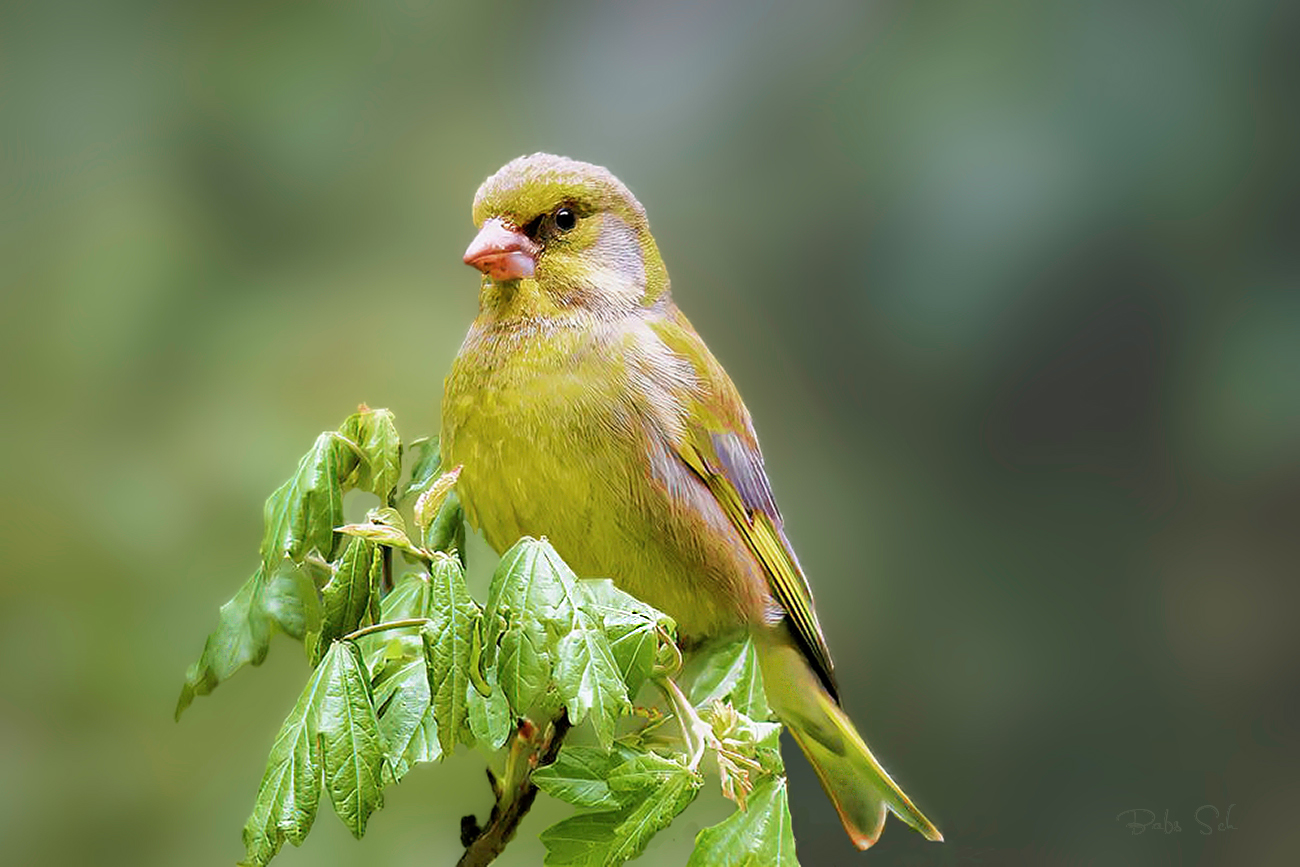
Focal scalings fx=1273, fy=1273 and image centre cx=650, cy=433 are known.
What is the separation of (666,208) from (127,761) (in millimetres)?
1133

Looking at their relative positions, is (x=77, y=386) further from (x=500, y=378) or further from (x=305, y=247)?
(x=500, y=378)

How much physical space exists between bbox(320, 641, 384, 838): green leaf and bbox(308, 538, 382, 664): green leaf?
0.19 ft

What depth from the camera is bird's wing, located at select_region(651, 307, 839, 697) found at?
114 cm

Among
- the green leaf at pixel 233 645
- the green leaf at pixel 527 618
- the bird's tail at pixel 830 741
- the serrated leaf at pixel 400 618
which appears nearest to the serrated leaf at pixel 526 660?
the green leaf at pixel 527 618

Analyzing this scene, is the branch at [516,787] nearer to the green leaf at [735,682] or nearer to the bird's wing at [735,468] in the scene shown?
the green leaf at [735,682]

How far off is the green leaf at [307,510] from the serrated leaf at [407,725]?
14 cm

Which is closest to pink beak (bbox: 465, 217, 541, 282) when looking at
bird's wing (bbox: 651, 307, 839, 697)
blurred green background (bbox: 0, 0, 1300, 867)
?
bird's wing (bbox: 651, 307, 839, 697)

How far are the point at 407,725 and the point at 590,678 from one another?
0.65 feet

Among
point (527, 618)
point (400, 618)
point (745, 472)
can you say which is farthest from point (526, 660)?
point (745, 472)

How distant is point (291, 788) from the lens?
81cm

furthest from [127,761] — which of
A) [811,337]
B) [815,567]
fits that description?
[811,337]

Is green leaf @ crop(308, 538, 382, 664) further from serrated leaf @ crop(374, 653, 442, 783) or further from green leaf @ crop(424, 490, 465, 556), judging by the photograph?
green leaf @ crop(424, 490, 465, 556)

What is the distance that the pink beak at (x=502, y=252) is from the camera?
106 centimetres

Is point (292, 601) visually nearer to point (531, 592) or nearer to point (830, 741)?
point (531, 592)
